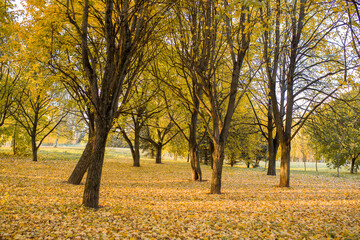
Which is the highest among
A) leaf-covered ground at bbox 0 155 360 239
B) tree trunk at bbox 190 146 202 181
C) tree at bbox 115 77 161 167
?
tree at bbox 115 77 161 167

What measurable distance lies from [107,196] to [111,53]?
4690 mm

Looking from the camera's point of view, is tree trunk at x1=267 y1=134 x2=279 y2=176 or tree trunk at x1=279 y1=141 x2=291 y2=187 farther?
tree trunk at x1=267 y1=134 x2=279 y2=176

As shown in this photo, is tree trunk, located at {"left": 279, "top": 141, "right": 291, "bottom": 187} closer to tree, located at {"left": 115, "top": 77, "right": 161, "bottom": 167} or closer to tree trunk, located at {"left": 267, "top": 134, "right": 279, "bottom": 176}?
tree trunk, located at {"left": 267, "top": 134, "right": 279, "bottom": 176}

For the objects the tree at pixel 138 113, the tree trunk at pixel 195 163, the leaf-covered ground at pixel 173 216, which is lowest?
the leaf-covered ground at pixel 173 216

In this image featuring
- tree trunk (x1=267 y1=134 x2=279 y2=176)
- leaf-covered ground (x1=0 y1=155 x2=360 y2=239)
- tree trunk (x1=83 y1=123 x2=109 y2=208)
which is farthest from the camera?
tree trunk (x1=267 y1=134 x2=279 y2=176)

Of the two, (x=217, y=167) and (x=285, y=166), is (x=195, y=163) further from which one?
(x=285, y=166)

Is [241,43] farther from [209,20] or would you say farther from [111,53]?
[111,53]

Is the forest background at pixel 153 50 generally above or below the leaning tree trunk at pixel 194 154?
above

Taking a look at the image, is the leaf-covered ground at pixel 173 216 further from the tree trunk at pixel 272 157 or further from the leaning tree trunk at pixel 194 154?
the tree trunk at pixel 272 157

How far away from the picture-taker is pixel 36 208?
5.49 m

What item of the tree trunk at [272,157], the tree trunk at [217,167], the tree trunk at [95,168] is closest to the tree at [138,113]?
the tree trunk at [217,167]

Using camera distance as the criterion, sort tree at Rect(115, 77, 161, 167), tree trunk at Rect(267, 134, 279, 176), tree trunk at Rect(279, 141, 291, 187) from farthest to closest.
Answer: tree trunk at Rect(267, 134, 279, 176) → tree at Rect(115, 77, 161, 167) → tree trunk at Rect(279, 141, 291, 187)

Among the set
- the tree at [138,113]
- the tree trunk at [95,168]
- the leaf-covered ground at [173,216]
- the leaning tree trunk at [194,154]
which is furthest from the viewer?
the tree at [138,113]

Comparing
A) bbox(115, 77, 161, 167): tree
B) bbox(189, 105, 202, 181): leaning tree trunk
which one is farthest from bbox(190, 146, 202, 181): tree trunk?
bbox(115, 77, 161, 167): tree
